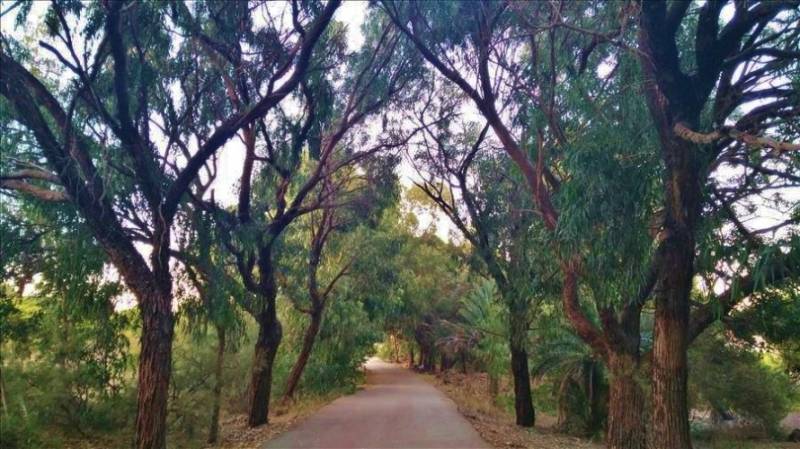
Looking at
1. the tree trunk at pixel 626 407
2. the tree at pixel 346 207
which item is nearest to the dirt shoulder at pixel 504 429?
the tree trunk at pixel 626 407

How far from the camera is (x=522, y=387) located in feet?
63.8

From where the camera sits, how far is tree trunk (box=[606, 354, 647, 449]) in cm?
1142

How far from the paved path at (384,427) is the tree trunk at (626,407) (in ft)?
10.3

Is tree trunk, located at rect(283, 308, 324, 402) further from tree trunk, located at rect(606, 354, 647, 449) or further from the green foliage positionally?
tree trunk, located at rect(606, 354, 647, 449)

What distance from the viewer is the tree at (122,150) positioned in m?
8.85

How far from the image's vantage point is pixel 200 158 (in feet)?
33.1

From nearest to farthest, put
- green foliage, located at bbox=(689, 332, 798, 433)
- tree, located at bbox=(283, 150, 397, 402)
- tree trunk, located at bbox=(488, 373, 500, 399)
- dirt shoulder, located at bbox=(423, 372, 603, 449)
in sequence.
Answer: dirt shoulder, located at bbox=(423, 372, 603, 449), tree, located at bbox=(283, 150, 397, 402), green foliage, located at bbox=(689, 332, 798, 433), tree trunk, located at bbox=(488, 373, 500, 399)

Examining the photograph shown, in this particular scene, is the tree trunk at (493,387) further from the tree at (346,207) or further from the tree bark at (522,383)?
the tree at (346,207)

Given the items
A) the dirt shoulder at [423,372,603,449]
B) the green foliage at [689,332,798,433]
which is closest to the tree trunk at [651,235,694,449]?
the dirt shoulder at [423,372,603,449]

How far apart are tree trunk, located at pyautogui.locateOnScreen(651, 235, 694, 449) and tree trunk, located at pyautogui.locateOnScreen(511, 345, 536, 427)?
984 centimetres

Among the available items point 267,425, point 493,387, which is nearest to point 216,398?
point 267,425

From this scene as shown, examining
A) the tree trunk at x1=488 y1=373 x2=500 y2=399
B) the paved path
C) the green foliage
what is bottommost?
the paved path

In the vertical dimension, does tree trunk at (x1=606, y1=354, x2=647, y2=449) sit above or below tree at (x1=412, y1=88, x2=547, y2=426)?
below

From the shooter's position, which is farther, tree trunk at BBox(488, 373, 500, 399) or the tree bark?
tree trunk at BBox(488, 373, 500, 399)
